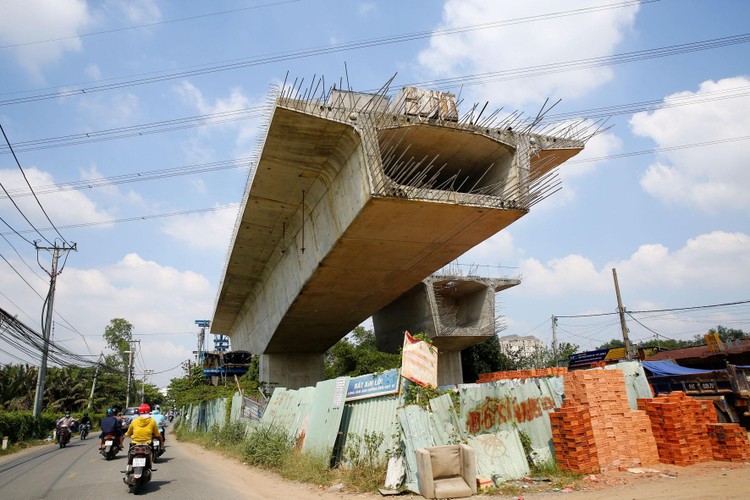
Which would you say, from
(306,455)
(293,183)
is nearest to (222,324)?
(293,183)

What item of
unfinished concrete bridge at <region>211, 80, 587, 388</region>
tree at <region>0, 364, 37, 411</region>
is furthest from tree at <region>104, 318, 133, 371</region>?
unfinished concrete bridge at <region>211, 80, 587, 388</region>

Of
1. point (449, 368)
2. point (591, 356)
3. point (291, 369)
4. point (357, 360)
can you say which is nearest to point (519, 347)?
point (591, 356)

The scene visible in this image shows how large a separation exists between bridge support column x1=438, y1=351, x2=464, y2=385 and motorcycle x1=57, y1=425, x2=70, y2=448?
1964 cm

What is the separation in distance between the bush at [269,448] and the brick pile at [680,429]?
7.89 metres

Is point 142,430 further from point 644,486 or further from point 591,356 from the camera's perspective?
point 591,356

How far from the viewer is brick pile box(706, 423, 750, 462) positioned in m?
9.37

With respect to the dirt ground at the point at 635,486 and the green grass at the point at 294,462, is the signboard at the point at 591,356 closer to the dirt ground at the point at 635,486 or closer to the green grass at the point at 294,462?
the dirt ground at the point at 635,486

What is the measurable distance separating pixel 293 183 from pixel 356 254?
8.67 feet

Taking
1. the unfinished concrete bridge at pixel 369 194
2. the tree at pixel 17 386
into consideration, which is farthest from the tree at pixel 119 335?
the unfinished concrete bridge at pixel 369 194

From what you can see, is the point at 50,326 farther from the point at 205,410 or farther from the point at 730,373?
the point at 730,373

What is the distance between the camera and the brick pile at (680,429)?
→ 938 centimetres

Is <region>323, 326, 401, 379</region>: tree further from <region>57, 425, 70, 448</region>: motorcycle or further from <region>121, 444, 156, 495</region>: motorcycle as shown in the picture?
<region>121, 444, 156, 495</region>: motorcycle

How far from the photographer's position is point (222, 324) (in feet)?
97.8

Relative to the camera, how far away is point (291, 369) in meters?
22.5
